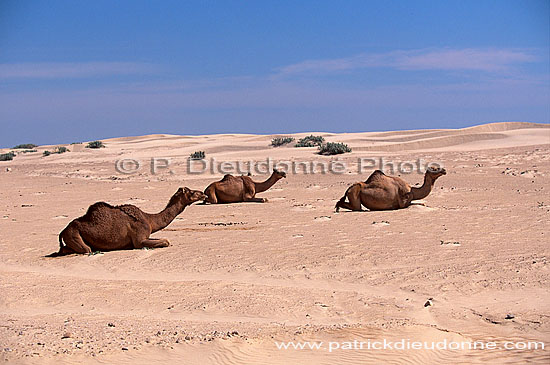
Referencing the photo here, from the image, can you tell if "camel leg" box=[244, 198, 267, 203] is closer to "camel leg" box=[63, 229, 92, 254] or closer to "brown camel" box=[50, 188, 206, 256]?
"brown camel" box=[50, 188, 206, 256]

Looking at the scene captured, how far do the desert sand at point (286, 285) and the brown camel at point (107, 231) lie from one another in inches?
8.8

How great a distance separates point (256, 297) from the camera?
7633mm

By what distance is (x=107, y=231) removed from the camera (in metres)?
10.7

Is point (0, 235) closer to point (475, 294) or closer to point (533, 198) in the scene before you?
point (475, 294)

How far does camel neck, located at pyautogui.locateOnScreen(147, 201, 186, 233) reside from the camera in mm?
11125

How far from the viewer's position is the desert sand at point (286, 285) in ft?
18.9

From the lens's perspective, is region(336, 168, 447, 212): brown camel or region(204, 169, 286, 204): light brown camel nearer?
region(336, 168, 447, 212): brown camel

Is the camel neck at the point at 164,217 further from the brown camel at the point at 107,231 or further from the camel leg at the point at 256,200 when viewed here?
the camel leg at the point at 256,200

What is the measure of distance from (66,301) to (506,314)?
492cm

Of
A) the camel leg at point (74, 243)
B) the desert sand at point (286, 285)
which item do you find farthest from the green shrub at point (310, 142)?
the camel leg at point (74, 243)

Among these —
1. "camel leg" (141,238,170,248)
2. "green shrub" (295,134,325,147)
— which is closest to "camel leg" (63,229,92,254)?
"camel leg" (141,238,170,248)

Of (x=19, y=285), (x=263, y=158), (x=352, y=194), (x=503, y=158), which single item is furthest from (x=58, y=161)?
(x=19, y=285)

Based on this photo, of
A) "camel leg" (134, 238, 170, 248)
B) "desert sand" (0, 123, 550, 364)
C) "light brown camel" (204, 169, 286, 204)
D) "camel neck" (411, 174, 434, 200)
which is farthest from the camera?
"light brown camel" (204, 169, 286, 204)

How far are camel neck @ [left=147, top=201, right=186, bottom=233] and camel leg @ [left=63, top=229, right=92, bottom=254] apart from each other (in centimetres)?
113
